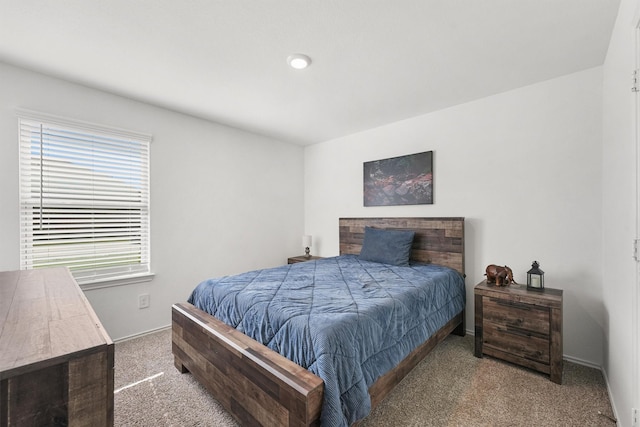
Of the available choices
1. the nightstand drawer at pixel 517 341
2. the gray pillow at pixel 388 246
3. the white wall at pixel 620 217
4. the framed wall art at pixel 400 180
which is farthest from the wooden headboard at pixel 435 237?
the white wall at pixel 620 217

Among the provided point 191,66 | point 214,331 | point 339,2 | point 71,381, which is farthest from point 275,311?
point 191,66

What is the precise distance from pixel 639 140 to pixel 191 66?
9.30 feet

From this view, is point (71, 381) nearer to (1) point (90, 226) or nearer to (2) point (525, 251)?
(1) point (90, 226)

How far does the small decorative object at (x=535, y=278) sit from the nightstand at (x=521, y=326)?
0.19ft

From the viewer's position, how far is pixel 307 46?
2029mm

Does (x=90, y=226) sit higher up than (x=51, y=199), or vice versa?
(x=51, y=199)

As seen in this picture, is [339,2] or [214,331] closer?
[339,2]

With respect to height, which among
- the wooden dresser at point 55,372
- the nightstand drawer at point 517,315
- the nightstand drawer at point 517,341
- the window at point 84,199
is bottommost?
the nightstand drawer at point 517,341

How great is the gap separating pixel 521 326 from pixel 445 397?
0.86m

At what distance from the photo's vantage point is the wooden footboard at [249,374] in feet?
4.15

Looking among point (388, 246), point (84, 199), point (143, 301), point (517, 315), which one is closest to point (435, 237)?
point (388, 246)

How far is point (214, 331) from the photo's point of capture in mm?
1811

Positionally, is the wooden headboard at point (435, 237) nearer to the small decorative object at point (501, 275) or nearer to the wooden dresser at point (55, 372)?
the small decorative object at point (501, 275)

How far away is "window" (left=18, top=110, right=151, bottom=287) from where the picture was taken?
241 centimetres
